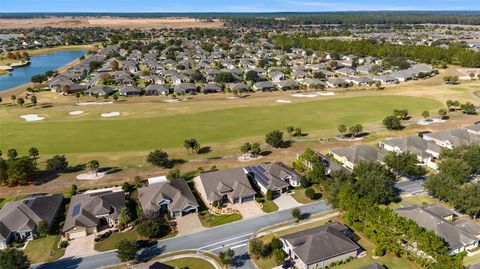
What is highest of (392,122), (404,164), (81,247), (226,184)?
(392,122)

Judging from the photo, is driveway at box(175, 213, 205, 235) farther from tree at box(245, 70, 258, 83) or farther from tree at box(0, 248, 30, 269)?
tree at box(245, 70, 258, 83)

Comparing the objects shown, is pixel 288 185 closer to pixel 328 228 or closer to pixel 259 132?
pixel 328 228

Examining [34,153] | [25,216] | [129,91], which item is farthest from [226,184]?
[129,91]

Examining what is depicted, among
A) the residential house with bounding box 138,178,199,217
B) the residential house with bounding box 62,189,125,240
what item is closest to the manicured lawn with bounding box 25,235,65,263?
the residential house with bounding box 62,189,125,240

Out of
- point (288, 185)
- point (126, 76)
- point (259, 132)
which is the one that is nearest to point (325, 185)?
point (288, 185)

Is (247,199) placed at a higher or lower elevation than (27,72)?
lower

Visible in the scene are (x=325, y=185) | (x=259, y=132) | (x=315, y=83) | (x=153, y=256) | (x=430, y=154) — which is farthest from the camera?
(x=315, y=83)

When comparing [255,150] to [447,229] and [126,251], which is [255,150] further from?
[447,229]
